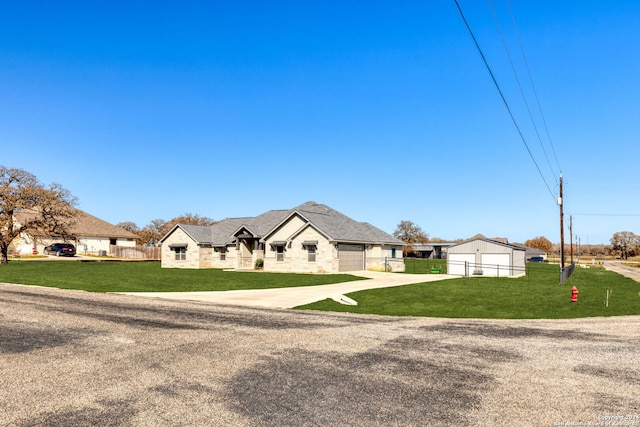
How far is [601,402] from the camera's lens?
724 cm

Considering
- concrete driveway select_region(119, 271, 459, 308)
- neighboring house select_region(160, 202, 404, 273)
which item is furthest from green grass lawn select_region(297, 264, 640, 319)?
neighboring house select_region(160, 202, 404, 273)

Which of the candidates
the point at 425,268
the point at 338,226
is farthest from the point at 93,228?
the point at 425,268

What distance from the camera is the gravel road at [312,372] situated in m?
6.65

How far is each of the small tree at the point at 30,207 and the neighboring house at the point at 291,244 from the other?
11421 millimetres

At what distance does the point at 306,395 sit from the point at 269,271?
3513 cm

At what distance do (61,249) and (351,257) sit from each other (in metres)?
46.2

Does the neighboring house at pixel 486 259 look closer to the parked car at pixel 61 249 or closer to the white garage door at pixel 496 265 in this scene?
the white garage door at pixel 496 265

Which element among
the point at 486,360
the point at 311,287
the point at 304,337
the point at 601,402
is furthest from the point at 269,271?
the point at 601,402

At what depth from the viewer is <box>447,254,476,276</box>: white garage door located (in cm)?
4003

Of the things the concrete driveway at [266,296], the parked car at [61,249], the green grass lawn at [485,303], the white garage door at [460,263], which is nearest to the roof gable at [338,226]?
the white garage door at [460,263]

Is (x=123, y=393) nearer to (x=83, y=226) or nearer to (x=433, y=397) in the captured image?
→ (x=433, y=397)

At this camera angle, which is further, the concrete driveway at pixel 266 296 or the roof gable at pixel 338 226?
the roof gable at pixel 338 226

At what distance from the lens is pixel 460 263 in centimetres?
4081

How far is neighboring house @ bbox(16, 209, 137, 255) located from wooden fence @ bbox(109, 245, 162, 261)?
109 inches
